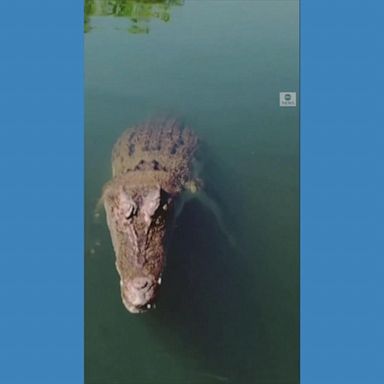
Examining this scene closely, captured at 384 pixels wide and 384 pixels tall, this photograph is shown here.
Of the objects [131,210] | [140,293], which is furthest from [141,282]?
[131,210]

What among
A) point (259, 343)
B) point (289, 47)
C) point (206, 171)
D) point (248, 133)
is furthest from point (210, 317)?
point (289, 47)

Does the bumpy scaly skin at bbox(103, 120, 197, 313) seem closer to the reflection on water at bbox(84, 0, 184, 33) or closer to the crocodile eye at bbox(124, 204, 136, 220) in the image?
the crocodile eye at bbox(124, 204, 136, 220)

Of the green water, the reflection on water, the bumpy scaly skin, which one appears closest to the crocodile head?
the bumpy scaly skin

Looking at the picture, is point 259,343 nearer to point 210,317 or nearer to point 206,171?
point 210,317

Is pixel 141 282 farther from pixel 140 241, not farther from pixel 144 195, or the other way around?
pixel 144 195

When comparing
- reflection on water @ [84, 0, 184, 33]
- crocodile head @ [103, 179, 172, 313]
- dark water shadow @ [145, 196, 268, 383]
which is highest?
reflection on water @ [84, 0, 184, 33]

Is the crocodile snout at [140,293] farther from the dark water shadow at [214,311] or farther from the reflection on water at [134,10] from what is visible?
the reflection on water at [134,10]

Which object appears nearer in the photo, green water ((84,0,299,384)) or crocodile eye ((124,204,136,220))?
crocodile eye ((124,204,136,220))

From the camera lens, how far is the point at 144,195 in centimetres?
281

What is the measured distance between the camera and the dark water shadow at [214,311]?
3.13 meters

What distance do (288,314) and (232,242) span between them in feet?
1.48

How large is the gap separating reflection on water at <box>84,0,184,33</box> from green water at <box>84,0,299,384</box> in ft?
0.07

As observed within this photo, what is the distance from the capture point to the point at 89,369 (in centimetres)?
312

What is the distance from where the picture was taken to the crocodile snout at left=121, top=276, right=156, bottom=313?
106 inches
